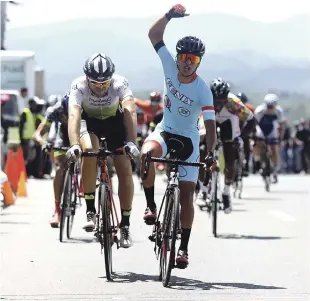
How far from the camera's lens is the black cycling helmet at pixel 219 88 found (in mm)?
15406

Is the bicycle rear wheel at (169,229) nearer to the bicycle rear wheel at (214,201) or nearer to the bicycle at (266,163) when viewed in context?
the bicycle rear wheel at (214,201)

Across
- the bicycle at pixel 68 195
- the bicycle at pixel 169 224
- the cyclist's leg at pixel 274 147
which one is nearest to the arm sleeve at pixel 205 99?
the bicycle at pixel 169 224

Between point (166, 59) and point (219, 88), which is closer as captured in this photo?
point (166, 59)

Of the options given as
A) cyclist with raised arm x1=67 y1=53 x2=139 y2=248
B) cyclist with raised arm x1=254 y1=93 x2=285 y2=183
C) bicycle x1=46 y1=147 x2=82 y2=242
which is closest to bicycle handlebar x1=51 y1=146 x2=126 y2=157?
cyclist with raised arm x1=67 y1=53 x2=139 y2=248

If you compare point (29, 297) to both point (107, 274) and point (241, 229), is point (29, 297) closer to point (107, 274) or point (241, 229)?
point (107, 274)

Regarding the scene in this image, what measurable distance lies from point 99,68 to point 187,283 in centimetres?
193

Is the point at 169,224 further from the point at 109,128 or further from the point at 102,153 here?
the point at 109,128

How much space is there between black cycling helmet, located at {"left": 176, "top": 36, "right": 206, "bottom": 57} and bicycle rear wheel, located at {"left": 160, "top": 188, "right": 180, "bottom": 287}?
4.00ft

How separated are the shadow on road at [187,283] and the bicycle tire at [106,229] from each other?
14 cm

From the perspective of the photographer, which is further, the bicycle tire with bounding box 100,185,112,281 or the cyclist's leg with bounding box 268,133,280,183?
the cyclist's leg with bounding box 268,133,280,183

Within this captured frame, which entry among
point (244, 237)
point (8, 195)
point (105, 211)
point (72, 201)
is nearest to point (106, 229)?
point (105, 211)

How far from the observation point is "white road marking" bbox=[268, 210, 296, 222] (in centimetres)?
1753

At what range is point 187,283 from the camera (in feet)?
34.1

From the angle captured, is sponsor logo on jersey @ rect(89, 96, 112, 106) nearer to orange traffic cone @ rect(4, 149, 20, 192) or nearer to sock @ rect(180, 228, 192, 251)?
sock @ rect(180, 228, 192, 251)
